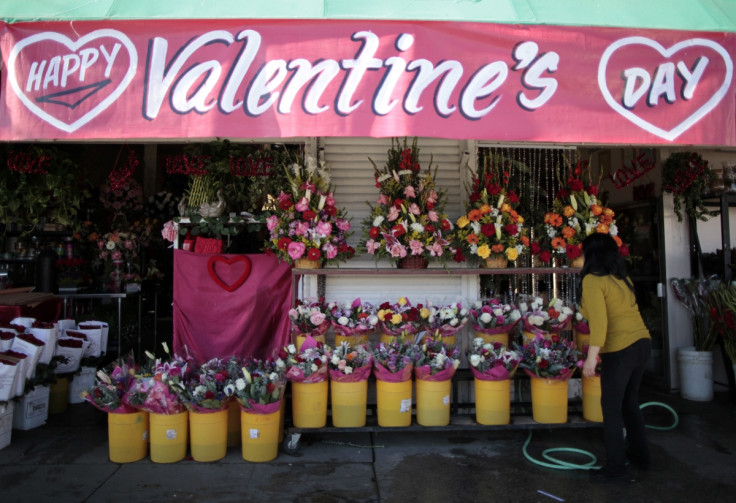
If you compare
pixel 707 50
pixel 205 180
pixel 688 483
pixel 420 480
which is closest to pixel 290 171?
pixel 205 180

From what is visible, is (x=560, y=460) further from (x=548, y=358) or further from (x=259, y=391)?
(x=259, y=391)

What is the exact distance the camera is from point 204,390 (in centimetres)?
419

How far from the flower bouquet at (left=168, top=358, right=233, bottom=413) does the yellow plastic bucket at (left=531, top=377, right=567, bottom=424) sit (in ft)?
7.92

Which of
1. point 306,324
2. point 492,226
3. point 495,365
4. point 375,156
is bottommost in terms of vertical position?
point 495,365

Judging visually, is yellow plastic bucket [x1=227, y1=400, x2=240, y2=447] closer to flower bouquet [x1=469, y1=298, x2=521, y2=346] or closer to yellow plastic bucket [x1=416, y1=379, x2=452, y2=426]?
yellow plastic bucket [x1=416, y1=379, x2=452, y2=426]

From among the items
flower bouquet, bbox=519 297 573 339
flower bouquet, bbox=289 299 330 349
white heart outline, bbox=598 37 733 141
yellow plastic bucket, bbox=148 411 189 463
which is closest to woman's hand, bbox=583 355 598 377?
flower bouquet, bbox=519 297 573 339

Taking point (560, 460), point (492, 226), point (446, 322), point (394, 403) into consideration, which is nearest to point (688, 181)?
point (492, 226)

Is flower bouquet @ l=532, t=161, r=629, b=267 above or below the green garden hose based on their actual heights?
above

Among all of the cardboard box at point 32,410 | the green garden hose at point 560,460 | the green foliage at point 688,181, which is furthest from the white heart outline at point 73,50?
the green foliage at point 688,181

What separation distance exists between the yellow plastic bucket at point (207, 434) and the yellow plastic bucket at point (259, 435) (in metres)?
0.16

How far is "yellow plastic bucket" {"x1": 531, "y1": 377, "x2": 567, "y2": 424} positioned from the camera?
179 inches

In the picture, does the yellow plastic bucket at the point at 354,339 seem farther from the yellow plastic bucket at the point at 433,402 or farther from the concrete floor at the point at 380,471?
the concrete floor at the point at 380,471

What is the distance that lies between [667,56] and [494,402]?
2.75 m

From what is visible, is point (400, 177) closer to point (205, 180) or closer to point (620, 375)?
point (205, 180)
